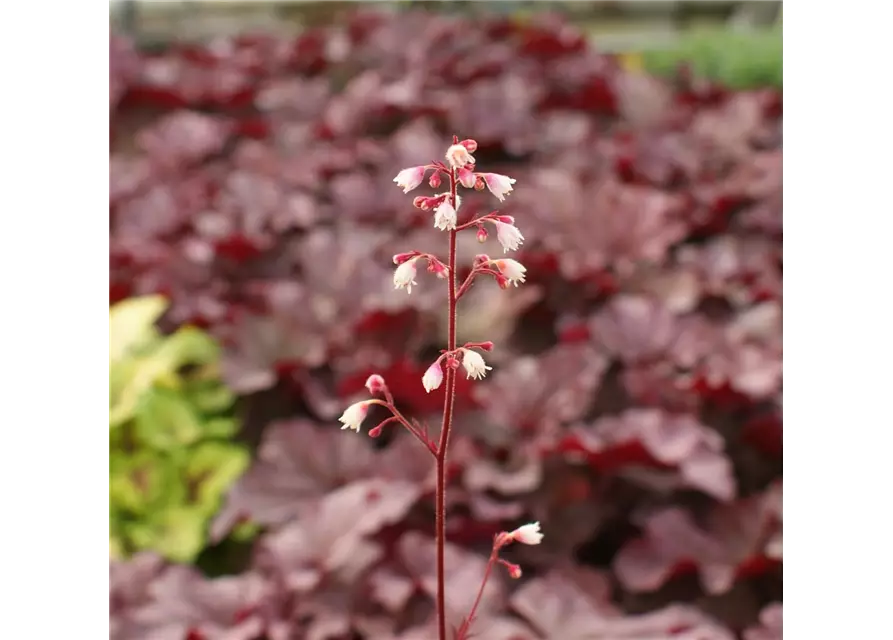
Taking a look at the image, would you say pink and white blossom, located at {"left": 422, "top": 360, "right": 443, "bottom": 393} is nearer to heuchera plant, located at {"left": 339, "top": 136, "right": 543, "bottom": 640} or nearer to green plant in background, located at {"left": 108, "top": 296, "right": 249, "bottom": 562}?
heuchera plant, located at {"left": 339, "top": 136, "right": 543, "bottom": 640}

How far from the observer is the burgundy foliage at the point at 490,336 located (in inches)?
56.5

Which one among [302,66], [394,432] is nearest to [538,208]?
[394,432]

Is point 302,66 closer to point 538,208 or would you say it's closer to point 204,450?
point 538,208

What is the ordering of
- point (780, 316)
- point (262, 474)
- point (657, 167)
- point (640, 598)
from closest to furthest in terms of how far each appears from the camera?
1. point (640, 598)
2. point (262, 474)
3. point (780, 316)
4. point (657, 167)

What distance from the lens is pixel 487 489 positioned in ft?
5.64

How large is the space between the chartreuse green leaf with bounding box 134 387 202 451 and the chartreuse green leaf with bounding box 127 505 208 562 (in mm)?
172

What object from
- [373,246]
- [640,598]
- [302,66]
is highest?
[302,66]

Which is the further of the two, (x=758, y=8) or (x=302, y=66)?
(x=758, y=8)

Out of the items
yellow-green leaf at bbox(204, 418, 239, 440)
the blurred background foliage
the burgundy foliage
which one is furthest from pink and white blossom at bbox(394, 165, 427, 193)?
yellow-green leaf at bbox(204, 418, 239, 440)

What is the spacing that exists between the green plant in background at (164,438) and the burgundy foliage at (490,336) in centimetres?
10

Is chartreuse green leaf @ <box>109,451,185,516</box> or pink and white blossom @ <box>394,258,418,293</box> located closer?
pink and white blossom @ <box>394,258,418,293</box>

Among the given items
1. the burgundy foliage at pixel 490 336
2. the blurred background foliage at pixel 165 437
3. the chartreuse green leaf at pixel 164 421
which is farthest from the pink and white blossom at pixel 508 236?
the chartreuse green leaf at pixel 164 421

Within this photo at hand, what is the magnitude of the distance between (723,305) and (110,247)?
6.09ft

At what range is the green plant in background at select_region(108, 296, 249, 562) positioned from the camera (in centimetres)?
183
